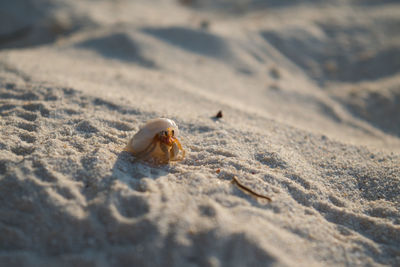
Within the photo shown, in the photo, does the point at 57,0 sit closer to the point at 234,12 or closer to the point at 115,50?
the point at 115,50

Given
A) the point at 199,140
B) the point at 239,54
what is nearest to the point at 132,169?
the point at 199,140

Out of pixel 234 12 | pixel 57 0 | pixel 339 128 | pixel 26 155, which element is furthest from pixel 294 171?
pixel 57 0

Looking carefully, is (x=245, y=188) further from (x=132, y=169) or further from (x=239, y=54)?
(x=239, y=54)

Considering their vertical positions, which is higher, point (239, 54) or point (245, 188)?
point (239, 54)

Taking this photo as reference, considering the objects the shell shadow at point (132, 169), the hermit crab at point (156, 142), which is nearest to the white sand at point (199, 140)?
the shell shadow at point (132, 169)

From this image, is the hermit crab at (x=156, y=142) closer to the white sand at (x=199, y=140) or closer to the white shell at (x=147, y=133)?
the white shell at (x=147, y=133)

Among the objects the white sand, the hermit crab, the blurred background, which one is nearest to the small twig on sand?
the white sand
